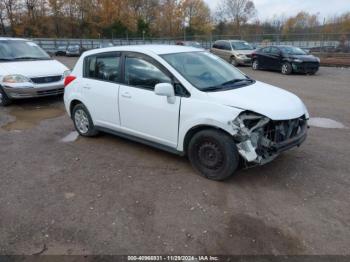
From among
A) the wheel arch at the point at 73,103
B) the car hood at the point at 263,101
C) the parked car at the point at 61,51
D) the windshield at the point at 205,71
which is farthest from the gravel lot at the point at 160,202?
the parked car at the point at 61,51

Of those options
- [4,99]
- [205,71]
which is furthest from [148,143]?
[4,99]

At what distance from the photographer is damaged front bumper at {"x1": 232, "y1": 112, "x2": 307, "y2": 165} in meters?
3.76

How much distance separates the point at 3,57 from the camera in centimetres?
855

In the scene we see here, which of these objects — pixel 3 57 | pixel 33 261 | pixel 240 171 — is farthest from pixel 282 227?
pixel 3 57

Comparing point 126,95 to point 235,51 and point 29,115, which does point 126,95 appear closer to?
point 29,115

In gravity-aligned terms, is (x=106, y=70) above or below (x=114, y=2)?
below

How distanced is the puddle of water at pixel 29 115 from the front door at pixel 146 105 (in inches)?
123

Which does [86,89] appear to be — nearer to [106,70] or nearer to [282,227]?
[106,70]

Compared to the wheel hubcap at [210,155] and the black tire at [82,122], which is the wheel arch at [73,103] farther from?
the wheel hubcap at [210,155]

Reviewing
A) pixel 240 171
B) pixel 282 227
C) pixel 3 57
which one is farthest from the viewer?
pixel 3 57

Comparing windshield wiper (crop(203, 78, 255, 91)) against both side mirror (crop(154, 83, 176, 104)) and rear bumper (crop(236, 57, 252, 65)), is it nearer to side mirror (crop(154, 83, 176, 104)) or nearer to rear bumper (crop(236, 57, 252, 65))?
side mirror (crop(154, 83, 176, 104))

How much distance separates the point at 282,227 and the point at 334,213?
0.71m

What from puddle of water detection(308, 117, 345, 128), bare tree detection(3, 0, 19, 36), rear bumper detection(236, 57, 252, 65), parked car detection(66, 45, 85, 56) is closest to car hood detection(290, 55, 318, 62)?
rear bumper detection(236, 57, 252, 65)

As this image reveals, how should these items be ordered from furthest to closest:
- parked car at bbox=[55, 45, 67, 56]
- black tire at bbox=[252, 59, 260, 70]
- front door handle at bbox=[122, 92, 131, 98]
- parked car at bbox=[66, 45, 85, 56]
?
parked car at bbox=[55, 45, 67, 56] < parked car at bbox=[66, 45, 85, 56] < black tire at bbox=[252, 59, 260, 70] < front door handle at bbox=[122, 92, 131, 98]
